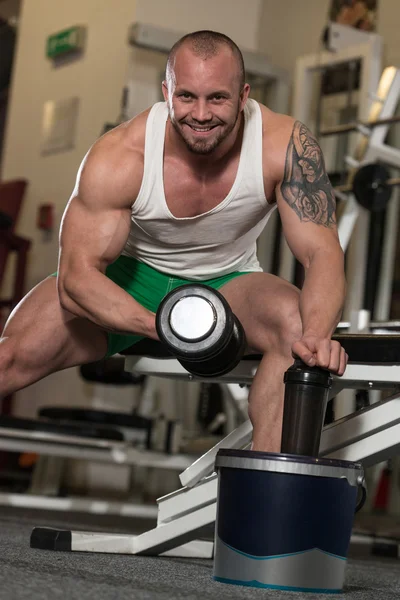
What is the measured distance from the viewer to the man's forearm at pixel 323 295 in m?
1.74

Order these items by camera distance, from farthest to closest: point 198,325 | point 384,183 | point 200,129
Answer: point 384,183
point 200,129
point 198,325

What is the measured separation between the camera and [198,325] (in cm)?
159

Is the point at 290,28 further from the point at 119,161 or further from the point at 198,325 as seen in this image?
the point at 198,325

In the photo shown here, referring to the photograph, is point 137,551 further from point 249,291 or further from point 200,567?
point 249,291

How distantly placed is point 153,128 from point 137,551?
96cm

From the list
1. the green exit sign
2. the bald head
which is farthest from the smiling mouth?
the green exit sign

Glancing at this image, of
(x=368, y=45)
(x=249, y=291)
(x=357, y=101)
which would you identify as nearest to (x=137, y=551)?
(x=249, y=291)

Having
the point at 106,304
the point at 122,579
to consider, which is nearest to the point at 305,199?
the point at 106,304

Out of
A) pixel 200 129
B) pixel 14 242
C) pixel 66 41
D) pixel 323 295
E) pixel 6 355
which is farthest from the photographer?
pixel 66 41

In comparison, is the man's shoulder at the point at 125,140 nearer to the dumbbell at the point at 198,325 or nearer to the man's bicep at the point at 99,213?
the man's bicep at the point at 99,213

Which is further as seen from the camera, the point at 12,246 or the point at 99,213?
the point at 12,246

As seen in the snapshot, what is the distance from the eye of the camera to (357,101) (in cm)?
502

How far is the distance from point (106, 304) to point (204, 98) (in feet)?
1.52

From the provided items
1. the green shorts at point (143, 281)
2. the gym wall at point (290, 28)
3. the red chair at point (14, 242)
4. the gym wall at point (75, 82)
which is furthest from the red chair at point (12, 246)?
the green shorts at point (143, 281)
